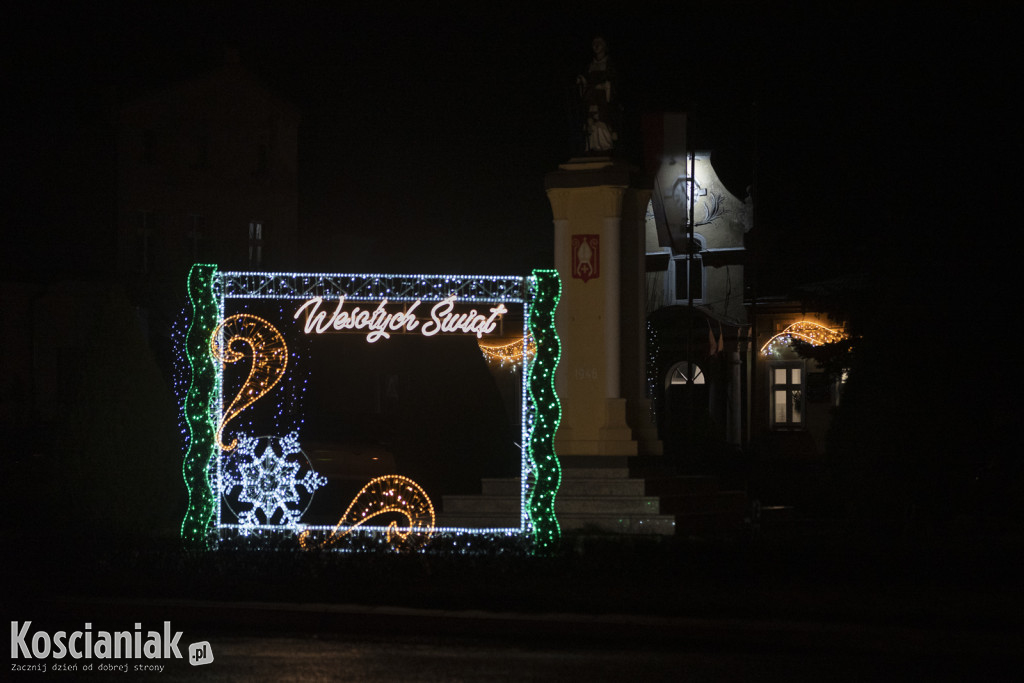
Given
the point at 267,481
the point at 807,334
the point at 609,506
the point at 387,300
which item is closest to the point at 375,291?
the point at 387,300

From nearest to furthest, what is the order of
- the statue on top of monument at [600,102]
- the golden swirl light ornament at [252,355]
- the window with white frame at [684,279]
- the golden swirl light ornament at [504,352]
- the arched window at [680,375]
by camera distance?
the golden swirl light ornament at [252,355] < the statue on top of monument at [600,102] < the golden swirl light ornament at [504,352] < the arched window at [680,375] < the window with white frame at [684,279]

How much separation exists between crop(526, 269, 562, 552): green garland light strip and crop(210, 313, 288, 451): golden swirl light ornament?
2.98 metres

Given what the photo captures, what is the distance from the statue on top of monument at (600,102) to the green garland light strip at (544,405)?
16.8 feet

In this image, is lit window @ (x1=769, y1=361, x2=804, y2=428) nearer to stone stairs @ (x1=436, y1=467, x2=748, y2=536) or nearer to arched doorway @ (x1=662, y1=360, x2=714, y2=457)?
arched doorway @ (x1=662, y1=360, x2=714, y2=457)

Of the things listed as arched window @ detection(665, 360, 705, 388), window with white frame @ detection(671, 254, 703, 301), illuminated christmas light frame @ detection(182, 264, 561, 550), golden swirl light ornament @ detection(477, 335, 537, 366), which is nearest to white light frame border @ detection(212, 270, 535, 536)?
illuminated christmas light frame @ detection(182, 264, 561, 550)

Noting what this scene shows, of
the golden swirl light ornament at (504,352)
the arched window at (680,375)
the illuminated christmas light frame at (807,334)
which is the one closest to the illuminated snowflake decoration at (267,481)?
the golden swirl light ornament at (504,352)

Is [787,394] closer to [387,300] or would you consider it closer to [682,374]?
[682,374]

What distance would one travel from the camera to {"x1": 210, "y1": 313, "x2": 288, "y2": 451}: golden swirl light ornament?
1402 cm

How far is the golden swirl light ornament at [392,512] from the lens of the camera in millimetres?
13562

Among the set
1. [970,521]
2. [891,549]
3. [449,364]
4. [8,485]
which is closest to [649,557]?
[891,549]

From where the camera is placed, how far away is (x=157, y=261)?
3641cm

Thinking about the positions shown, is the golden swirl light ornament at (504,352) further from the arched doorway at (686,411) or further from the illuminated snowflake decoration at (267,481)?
the arched doorway at (686,411)

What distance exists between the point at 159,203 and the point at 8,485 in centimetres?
1724

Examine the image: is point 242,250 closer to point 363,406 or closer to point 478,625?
point 363,406
